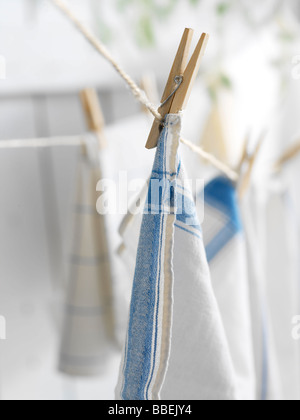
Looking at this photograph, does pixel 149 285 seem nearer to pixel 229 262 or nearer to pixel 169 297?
pixel 169 297

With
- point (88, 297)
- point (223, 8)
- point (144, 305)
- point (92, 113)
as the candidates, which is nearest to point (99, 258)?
point (88, 297)

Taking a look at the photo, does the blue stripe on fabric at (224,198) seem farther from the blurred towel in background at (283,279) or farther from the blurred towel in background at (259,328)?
the blurred towel in background at (283,279)

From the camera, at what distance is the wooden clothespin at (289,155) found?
59cm

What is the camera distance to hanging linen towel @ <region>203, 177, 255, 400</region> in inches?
17.9

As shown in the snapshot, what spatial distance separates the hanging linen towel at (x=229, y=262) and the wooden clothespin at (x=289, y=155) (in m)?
0.17

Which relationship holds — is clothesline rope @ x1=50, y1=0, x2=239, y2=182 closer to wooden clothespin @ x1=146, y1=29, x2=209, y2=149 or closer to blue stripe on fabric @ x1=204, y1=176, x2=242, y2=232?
wooden clothespin @ x1=146, y1=29, x2=209, y2=149

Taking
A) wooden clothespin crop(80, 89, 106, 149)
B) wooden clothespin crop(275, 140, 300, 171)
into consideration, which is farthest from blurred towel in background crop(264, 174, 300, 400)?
wooden clothespin crop(80, 89, 106, 149)

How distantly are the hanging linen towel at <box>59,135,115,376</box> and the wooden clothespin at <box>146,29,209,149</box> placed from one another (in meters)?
0.30

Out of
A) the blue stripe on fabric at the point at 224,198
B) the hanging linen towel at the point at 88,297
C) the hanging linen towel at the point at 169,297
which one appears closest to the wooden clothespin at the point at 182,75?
the hanging linen towel at the point at 169,297

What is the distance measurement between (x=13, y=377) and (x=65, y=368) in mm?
91

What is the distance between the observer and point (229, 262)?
455 millimetres

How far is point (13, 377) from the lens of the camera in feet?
2.17
